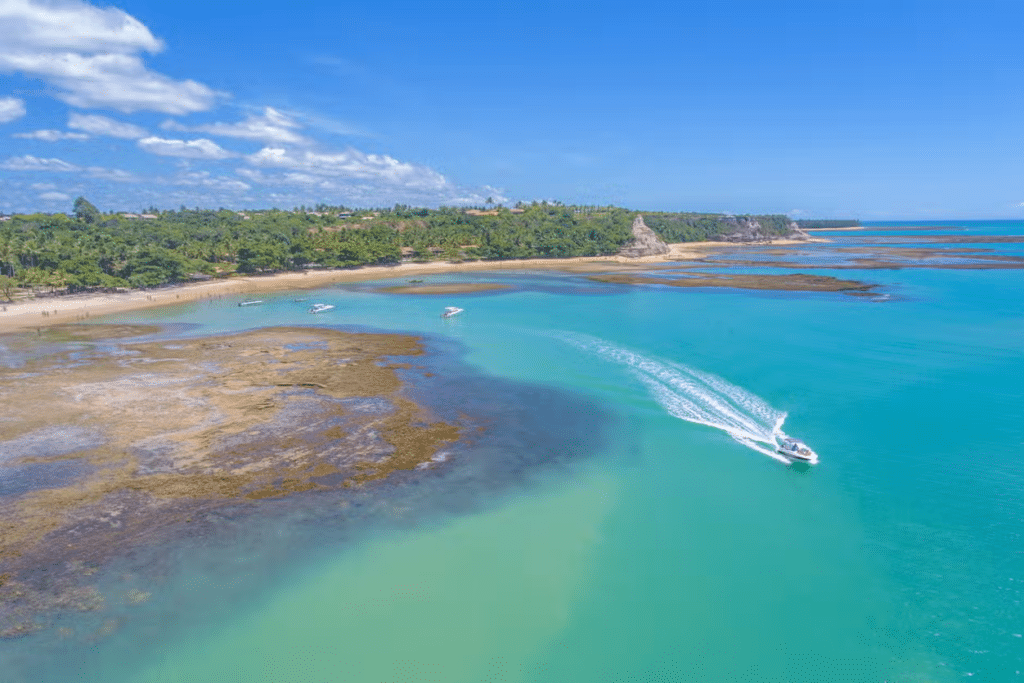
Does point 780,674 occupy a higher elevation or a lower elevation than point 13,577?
lower

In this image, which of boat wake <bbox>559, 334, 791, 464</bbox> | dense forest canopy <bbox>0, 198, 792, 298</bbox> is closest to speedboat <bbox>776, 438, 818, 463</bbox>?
boat wake <bbox>559, 334, 791, 464</bbox>

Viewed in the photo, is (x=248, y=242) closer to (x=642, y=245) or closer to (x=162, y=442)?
(x=162, y=442)

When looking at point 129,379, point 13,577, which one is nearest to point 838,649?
point 13,577

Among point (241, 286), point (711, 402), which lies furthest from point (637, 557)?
point (241, 286)

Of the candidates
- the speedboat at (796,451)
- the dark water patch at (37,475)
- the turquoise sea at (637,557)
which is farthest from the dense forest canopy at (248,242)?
the speedboat at (796,451)

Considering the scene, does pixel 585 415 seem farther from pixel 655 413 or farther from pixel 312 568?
Answer: pixel 312 568

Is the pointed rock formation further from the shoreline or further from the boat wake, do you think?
the boat wake

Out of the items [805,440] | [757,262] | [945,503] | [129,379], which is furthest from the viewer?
[757,262]
